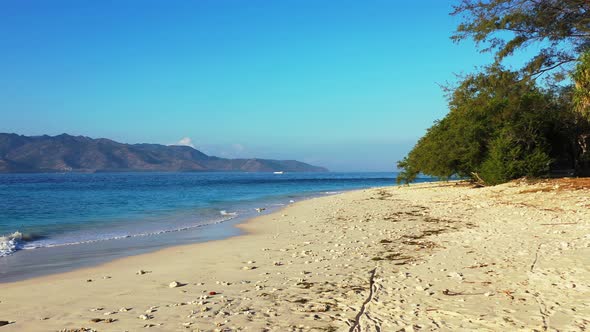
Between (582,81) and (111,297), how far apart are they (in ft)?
57.8

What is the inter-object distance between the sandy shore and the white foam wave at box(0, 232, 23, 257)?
15.1ft

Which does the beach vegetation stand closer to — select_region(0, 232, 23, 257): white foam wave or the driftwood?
the driftwood

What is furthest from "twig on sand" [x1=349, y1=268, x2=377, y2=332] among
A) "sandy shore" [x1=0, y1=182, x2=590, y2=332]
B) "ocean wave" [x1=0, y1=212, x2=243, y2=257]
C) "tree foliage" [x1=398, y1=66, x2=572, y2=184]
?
"tree foliage" [x1=398, y1=66, x2=572, y2=184]

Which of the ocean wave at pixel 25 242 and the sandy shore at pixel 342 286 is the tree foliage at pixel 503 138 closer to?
the sandy shore at pixel 342 286

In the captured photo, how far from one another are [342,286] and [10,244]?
39.0 feet

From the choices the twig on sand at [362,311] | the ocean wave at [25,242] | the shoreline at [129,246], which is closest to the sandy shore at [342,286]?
the twig on sand at [362,311]

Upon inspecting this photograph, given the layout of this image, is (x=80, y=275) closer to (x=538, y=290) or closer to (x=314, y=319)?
(x=314, y=319)

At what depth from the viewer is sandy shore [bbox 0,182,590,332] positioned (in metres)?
5.07

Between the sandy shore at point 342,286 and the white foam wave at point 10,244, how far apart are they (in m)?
4.60

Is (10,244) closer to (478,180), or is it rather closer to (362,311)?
(362,311)

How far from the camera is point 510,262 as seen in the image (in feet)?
25.0

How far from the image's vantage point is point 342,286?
666 cm

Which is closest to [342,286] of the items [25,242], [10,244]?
[10,244]

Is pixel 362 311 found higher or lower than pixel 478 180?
lower
